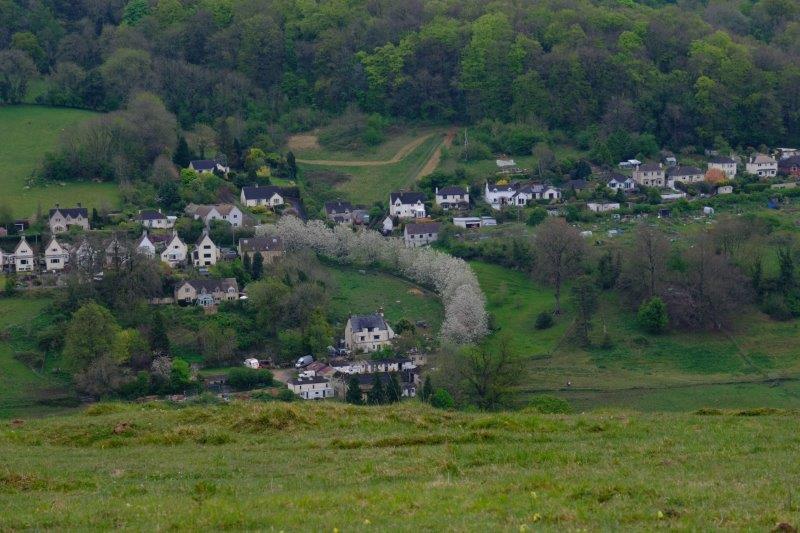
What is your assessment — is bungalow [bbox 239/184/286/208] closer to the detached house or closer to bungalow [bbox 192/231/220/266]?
the detached house

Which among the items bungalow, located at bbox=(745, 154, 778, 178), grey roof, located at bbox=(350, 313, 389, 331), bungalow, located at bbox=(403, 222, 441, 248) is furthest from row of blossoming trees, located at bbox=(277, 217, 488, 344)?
bungalow, located at bbox=(745, 154, 778, 178)

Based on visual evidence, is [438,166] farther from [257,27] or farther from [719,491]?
[719,491]

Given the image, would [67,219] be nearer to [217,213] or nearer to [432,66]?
[217,213]

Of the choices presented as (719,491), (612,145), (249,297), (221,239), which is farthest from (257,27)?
(719,491)

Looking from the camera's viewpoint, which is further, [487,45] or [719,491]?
[487,45]

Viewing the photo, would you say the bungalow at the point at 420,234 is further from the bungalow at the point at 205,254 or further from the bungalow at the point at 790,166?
the bungalow at the point at 790,166

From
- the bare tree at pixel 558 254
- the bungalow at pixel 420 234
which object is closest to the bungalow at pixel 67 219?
the bungalow at pixel 420 234

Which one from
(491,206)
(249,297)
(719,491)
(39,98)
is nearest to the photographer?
(719,491)
